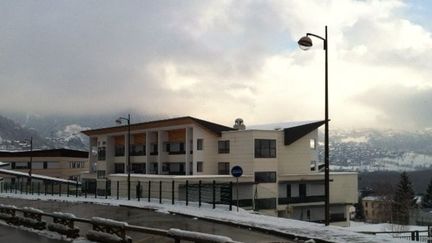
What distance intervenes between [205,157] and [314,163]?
1997cm

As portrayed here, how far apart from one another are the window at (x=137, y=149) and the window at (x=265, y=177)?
19.2m

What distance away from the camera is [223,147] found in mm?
60531

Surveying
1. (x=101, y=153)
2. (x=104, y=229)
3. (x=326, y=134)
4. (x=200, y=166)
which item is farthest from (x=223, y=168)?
(x=104, y=229)

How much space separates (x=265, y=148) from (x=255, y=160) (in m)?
2.32

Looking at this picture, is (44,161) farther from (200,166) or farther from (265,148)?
(265,148)

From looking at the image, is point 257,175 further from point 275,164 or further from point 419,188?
point 419,188

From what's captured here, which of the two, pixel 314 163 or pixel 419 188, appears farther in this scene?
pixel 419 188

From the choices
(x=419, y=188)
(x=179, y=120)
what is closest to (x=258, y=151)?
(x=179, y=120)

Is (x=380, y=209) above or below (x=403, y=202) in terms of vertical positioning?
below

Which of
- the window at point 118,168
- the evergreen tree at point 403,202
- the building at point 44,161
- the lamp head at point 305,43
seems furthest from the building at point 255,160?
the building at point 44,161

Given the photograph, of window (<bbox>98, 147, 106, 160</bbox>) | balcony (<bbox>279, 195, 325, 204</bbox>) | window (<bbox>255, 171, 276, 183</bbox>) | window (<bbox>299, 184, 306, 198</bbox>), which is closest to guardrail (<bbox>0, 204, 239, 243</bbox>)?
window (<bbox>255, 171, 276, 183</bbox>)

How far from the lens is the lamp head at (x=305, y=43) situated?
18.5m

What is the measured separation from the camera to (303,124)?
64.2 metres

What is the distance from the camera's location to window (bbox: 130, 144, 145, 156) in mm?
70162
